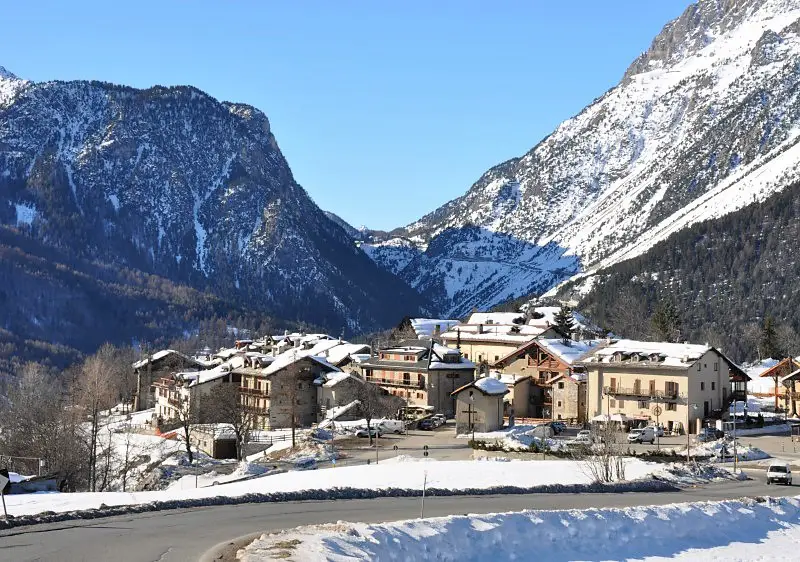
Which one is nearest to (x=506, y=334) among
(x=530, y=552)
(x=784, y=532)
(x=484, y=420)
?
(x=484, y=420)

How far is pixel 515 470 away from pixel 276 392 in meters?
60.2

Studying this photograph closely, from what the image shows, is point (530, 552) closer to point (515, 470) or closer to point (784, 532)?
point (784, 532)

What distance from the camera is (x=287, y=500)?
46.5 meters

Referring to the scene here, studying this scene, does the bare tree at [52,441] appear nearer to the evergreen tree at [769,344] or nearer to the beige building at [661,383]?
the beige building at [661,383]

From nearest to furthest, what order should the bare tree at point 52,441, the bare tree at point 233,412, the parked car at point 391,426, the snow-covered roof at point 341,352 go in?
the bare tree at point 52,441
the bare tree at point 233,412
the parked car at point 391,426
the snow-covered roof at point 341,352

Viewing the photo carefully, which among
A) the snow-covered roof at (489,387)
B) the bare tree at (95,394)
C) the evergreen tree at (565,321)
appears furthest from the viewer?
the evergreen tree at (565,321)

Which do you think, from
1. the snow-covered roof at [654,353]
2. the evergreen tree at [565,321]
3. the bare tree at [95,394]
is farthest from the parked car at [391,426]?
the evergreen tree at [565,321]

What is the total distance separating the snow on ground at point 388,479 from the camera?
163 feet

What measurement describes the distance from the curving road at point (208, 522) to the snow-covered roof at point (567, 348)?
5584 centimetres

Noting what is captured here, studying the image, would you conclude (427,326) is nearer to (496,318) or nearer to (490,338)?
(496,318)

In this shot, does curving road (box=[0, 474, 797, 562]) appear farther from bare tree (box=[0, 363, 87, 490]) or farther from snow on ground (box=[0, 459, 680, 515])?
bare tree (box=[0, 363, 87, 490])

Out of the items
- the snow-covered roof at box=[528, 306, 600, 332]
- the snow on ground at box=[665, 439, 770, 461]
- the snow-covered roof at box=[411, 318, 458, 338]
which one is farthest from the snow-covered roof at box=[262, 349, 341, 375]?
the snow on ground at box=[665, 439, 770, 461]

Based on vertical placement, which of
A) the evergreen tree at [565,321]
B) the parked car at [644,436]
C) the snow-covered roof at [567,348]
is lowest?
the parked car at [644,436]

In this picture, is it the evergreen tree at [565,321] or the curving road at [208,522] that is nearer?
the curving road at [208,522]
